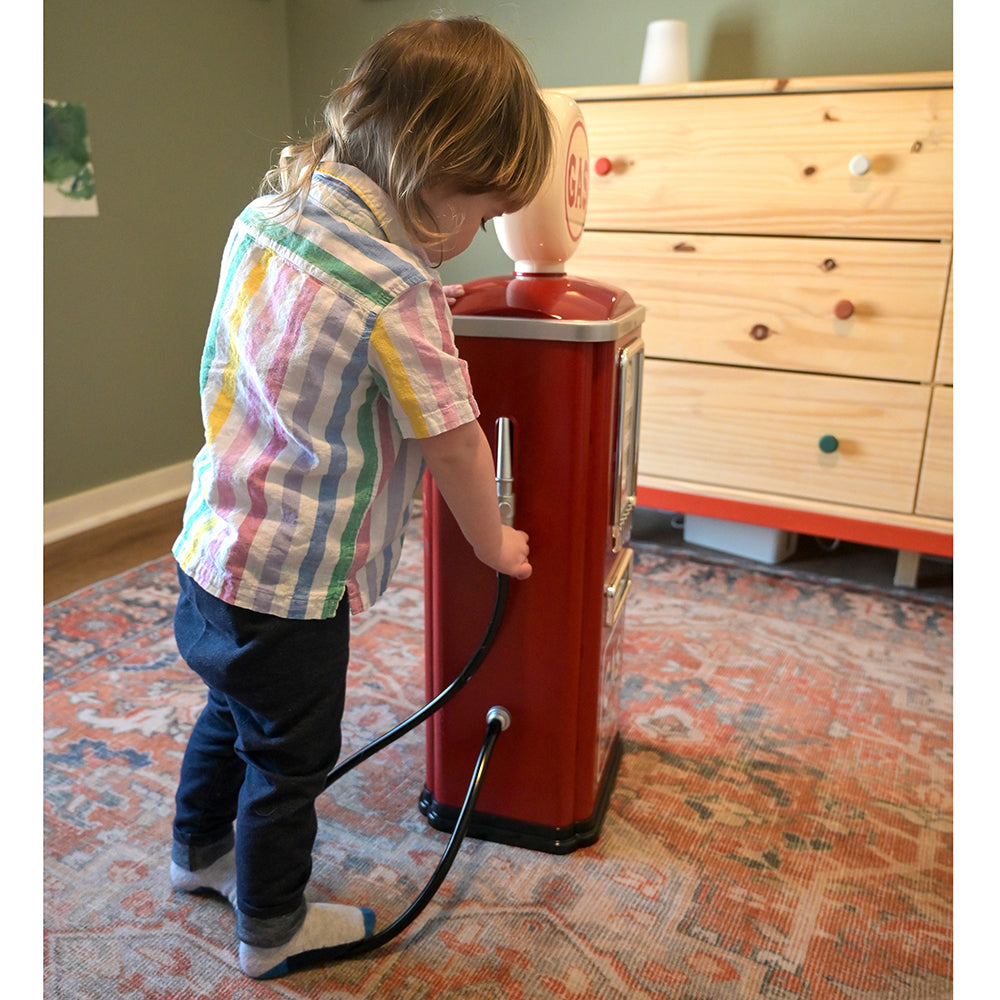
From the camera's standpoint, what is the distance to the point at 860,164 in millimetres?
1471

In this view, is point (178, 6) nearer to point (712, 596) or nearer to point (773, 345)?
point (773, 345)

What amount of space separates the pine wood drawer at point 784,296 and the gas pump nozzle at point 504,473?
2.99 ft

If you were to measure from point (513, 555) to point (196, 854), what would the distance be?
0.48 metres

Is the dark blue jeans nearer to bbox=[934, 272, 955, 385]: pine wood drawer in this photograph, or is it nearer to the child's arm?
the child's arm

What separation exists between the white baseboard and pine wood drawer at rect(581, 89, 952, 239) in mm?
1235

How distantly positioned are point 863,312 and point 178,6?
170 centimetres

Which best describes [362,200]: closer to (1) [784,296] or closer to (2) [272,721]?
(2) [272,721]

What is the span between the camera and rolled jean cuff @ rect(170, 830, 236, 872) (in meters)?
0.94

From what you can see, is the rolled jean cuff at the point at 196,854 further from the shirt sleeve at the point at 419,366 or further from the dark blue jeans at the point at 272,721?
the shirt sleeve at the point at 419,366

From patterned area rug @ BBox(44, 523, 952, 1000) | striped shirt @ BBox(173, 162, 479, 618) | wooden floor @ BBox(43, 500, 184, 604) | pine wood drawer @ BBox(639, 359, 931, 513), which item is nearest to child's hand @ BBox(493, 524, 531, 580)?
striped shirt @ BBox(173, 162, 479, 618)

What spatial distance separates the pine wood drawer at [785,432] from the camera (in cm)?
158

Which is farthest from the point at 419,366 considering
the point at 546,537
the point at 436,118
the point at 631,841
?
the point at 631,841

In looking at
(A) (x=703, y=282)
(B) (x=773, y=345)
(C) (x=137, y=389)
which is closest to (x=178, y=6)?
(C) (x=137, y=389)
